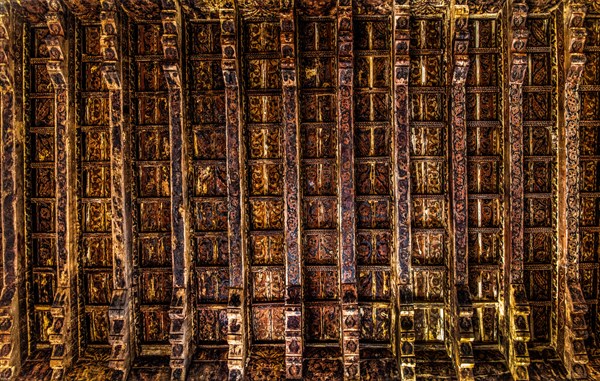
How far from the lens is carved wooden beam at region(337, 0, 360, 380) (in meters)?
5.55

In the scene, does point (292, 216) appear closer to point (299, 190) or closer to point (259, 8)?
point (299, 190)

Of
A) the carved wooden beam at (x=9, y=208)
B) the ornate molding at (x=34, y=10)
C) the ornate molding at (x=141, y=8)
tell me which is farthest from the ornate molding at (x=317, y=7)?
the carved wooden beam at (x=9, y=208)

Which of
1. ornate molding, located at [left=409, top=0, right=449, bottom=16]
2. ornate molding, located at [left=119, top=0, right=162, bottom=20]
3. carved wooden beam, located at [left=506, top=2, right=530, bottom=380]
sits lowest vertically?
carved wooden beam, located at [left=506, top=2, right=530, bottom=380]

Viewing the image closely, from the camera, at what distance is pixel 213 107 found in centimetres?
600

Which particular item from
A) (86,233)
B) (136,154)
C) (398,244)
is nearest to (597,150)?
(398,244)

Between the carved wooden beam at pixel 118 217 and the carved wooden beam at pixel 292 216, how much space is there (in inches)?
93.4

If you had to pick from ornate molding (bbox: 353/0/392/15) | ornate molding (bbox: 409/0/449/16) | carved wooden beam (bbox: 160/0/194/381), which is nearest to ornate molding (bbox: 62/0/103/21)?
carved wooden beam (bbox: 160/0/194/381)

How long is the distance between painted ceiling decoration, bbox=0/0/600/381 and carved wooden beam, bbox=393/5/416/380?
3 centimetres

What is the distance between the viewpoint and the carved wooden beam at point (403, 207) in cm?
554

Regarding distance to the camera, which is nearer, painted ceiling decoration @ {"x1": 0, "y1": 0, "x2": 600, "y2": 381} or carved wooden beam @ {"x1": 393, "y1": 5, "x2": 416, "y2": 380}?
carved wooden beam @ {"x1": 393, "y1": 5, "x2": 416, "y2": 380}

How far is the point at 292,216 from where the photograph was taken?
18.7 feet

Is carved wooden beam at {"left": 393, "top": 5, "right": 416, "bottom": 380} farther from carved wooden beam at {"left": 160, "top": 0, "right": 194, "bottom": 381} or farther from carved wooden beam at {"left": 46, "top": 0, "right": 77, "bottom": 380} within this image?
carved wooden beam at {"left": 46, "top": 0, "right": 77, "bottom": 380}

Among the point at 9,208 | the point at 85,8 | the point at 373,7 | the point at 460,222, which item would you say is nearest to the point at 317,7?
the point at 373,7

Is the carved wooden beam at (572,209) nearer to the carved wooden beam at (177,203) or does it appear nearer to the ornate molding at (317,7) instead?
the ornate molding at (317,7)
